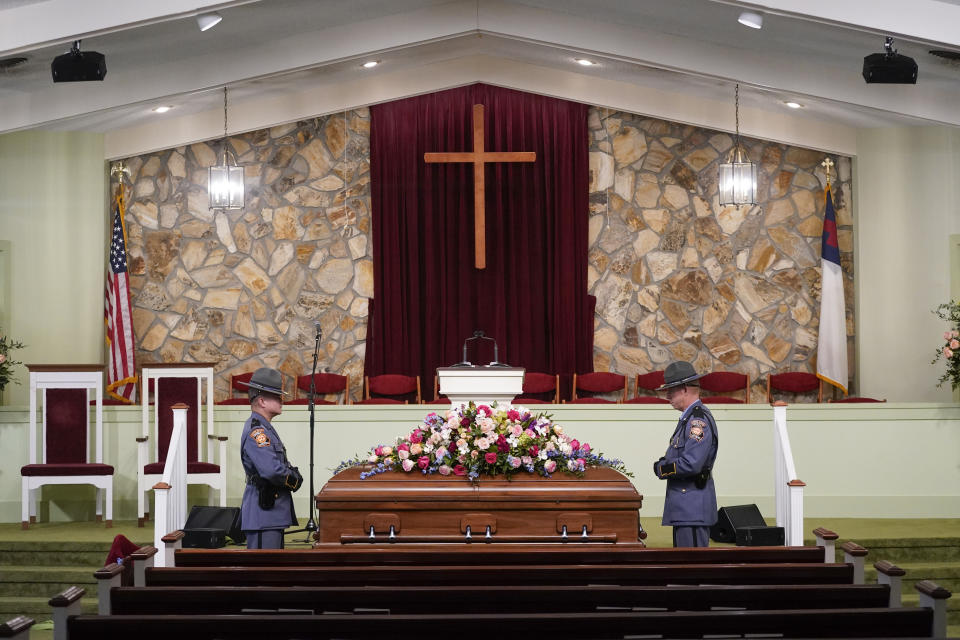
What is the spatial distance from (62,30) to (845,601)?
616 cm

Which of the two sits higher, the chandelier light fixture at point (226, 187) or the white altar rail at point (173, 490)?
the chandelier light fixture at point (226, 187)

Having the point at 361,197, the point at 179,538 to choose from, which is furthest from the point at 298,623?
the point at 361,197

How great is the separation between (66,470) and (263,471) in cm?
328

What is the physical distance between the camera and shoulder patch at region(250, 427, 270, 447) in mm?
5793

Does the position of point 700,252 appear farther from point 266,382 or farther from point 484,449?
point 266,382

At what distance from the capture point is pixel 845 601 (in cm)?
396

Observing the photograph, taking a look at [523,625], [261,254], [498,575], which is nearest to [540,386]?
[261,254]

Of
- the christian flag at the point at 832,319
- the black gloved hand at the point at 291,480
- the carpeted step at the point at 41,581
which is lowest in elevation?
the carpeted step at the point at 41,581

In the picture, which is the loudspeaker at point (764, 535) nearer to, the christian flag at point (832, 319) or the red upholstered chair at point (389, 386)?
the christian flag at point (832, 319)

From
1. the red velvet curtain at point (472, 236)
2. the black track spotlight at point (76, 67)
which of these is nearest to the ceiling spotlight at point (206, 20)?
the black track spotlight at point (76, 67)

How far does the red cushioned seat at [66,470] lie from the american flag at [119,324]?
6.74ft

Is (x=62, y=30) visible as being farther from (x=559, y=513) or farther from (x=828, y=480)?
(x=828, y=480)

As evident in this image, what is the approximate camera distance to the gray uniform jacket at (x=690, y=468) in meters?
5.87

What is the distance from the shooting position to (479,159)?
1130cm
